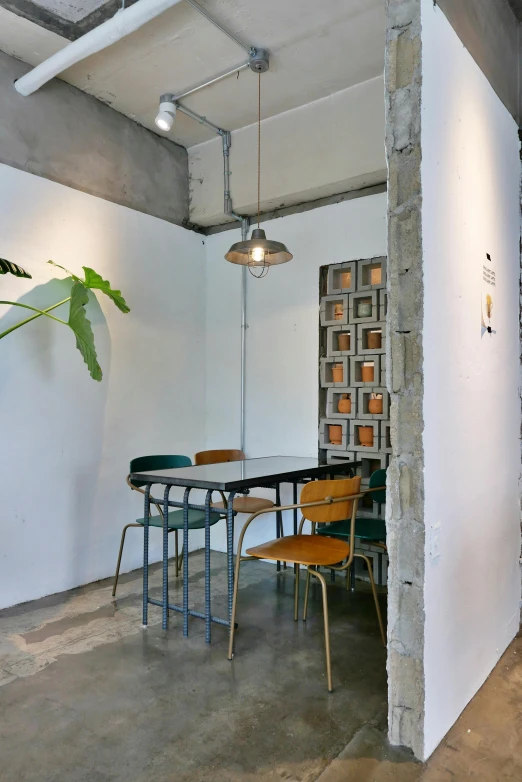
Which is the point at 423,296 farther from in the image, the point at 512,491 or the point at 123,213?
the point at 123,213

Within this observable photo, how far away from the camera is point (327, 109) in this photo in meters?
3.82

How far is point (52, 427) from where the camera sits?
3.48 meters

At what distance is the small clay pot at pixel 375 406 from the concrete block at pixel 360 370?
100 millimetres

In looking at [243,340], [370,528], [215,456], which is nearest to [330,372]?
[243,340]

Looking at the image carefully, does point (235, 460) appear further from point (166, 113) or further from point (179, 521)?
point (166, 113)

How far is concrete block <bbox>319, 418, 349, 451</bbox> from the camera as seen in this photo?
12.6 feet

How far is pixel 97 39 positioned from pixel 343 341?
2.40m

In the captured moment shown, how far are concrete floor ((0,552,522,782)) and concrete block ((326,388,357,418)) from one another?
1.32 m

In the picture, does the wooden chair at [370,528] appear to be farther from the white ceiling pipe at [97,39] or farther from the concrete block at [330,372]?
the white ceiling pipe at [97,39]

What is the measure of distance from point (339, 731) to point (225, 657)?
75cm

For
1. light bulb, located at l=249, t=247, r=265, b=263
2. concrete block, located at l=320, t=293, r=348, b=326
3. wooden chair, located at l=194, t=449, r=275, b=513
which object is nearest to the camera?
light bulb, located at l=249, t=247, r=265, b=263

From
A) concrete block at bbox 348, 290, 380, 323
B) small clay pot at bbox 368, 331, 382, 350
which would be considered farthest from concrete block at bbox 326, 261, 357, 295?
small clay pot at bbox 368, 331, 382, 350

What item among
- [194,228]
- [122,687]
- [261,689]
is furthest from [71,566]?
[194,228]

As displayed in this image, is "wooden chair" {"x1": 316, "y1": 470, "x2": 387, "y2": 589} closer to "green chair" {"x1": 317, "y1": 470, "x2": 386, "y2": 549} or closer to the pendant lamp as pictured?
"green chair" {"x1": 317, "y1": 470, "x2": 386, "y2": 549}
